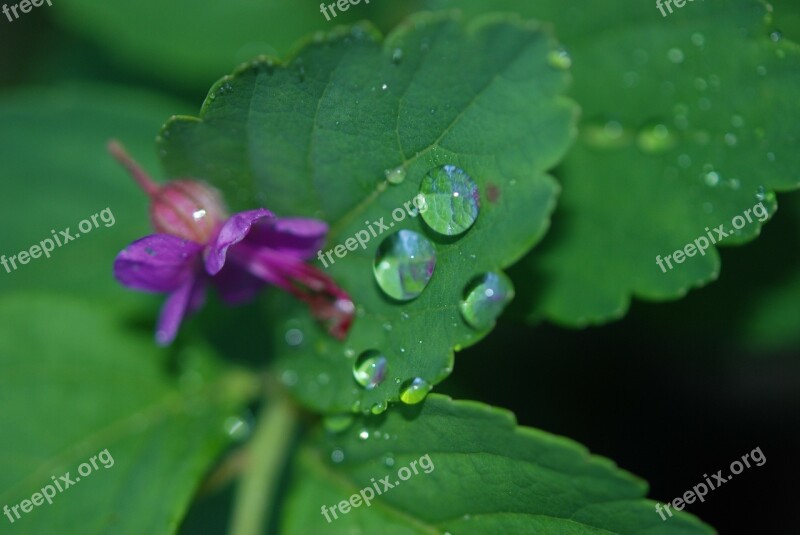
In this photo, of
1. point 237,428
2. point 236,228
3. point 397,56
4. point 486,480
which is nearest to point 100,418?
point 237,428

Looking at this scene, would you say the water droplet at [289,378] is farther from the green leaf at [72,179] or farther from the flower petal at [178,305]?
the green leaf at [72,179]

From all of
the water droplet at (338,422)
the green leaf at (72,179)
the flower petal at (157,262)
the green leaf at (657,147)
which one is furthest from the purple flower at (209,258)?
the green leaf at (72,179)

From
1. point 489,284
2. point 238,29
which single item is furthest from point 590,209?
point 238,29

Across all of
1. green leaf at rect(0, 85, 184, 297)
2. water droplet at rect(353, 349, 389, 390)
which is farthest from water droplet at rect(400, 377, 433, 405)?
green leaf at rect(0, 85, 184, 297)

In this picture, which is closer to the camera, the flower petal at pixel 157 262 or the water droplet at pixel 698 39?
the flower petal at pixel 157 262

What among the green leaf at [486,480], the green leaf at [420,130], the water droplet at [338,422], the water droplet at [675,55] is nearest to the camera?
the green leaf at [486,480]

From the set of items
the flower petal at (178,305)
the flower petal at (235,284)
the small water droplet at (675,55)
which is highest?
the flower petal at (178,305)

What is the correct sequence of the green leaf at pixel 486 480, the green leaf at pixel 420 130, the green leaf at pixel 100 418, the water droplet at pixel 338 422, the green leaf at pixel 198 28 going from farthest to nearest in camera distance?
the green leaf at pixel 198 28, the green leaf at pixel 100 418, the water droplet at pixel 338 422, the green leaf at pixel 420 130, the green leaf at pixel 486 480
